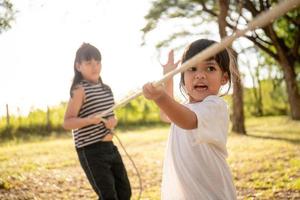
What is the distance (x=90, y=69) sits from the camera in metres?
3.60

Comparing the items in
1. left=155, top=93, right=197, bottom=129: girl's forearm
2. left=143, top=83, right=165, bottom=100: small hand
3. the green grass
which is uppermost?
left=143, top=83, right=165, bottom=100: small hand

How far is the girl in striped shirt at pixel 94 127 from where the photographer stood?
3.39m

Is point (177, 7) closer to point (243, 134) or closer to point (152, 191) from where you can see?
point (243, 134)

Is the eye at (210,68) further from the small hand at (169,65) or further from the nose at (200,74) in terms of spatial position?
the small hand at (169,65)

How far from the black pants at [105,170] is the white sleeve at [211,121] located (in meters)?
1.29

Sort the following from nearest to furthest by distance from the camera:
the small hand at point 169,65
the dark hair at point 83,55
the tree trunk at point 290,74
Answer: the small hand at point 169,65 < the dark hair at point 83,55 < the tree trunk at point 290,74

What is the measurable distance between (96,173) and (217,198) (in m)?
1.27

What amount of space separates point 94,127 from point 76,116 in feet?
0.52

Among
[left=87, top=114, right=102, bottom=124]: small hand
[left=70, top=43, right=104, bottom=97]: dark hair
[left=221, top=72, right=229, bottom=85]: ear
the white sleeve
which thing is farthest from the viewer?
[left=70, top=43, right=104, bottom=97]: dark hair

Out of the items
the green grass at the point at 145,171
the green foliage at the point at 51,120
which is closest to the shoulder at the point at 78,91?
the green grass at the point at 145,171

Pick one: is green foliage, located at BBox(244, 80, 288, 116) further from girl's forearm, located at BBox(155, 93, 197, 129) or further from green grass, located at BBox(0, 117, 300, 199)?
girl's forearm, located at BBox(155, 93, 197, 129)

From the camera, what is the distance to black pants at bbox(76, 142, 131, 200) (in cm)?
338

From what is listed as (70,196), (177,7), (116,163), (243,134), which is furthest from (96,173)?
(177,7)

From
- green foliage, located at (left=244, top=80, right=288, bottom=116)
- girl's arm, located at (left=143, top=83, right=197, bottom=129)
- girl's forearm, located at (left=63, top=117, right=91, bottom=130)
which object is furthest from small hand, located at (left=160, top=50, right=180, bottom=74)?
green foliage, located at (left=244, top=80, right=288, bottom=116)
